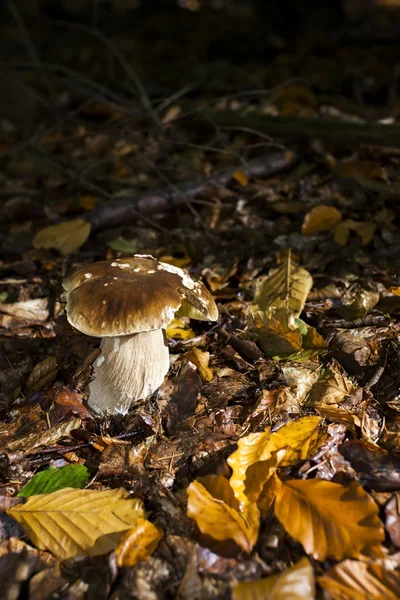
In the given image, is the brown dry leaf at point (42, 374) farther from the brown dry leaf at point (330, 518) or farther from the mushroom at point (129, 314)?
the brown dry leaf at point (330, 518)

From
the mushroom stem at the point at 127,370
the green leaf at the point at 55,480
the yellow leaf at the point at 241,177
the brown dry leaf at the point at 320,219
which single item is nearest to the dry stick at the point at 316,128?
the yellow leaf at the point at 241,177

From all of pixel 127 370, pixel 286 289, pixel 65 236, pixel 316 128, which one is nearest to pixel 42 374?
pixel 127 370

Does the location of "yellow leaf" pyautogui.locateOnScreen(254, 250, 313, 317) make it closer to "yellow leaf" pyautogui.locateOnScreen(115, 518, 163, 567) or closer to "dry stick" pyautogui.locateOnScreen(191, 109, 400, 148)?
"yellow leaf" pyautogui.locateOnScreen(115, 518, 163, 567)

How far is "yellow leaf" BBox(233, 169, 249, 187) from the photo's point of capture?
14.4 feet

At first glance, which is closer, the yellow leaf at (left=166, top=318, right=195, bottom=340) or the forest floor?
the forest floor

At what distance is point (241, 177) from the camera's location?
4398mm

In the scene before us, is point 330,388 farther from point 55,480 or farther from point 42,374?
point 42,374

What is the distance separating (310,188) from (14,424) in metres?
3.03

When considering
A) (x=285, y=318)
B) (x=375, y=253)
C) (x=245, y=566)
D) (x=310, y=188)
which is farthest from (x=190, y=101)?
(x=245, y=566)

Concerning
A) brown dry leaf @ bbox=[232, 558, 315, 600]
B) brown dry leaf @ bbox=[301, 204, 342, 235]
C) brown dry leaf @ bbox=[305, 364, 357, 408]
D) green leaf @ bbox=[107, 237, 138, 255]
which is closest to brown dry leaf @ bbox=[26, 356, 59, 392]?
green leaf @ bbox=[107, 237, 138, 255]

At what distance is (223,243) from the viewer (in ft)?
12.7

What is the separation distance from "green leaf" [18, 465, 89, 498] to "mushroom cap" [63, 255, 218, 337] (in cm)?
65

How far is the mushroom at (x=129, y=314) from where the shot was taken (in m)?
2.20

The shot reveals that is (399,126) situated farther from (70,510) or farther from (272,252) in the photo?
(70,510)
